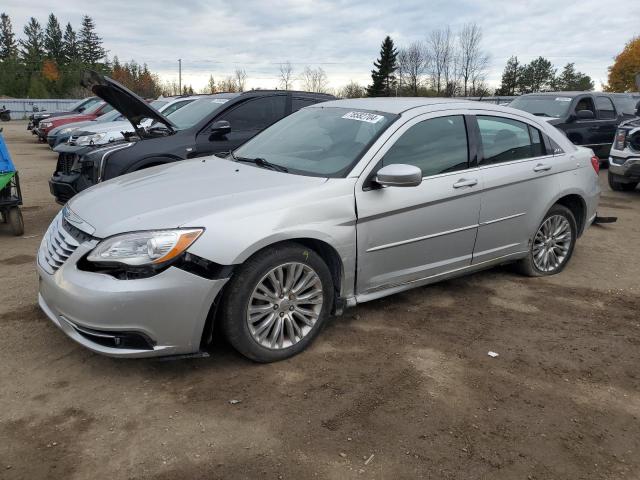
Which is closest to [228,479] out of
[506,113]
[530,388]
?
[530,388]

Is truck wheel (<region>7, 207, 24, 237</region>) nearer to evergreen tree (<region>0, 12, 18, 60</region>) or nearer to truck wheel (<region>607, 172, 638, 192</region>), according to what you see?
truck wheel (<region>607, 172, 638, 192</region>)

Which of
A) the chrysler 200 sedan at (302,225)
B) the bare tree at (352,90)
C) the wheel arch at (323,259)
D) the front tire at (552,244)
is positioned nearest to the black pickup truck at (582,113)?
the front tire at (552,244)

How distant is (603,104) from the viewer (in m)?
12.9

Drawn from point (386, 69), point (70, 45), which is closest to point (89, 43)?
point (70, 45)

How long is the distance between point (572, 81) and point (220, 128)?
282ft

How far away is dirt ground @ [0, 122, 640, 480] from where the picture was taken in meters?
2.61

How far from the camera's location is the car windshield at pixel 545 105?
473 inches

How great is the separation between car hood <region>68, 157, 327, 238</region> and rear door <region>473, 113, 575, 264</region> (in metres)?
1.58

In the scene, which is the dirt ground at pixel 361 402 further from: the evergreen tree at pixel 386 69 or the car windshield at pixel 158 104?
the evergreen tree at pixel 386 69

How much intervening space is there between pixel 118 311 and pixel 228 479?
1.08 m

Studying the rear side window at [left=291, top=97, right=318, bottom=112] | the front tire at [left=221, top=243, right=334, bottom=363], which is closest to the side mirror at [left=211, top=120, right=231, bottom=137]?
the rear side window at [left=291, top=97, right=318, bottom=112]

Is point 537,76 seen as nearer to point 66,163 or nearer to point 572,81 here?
point 572,81

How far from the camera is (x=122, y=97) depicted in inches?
251

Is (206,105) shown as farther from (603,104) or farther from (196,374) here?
(603,104)
